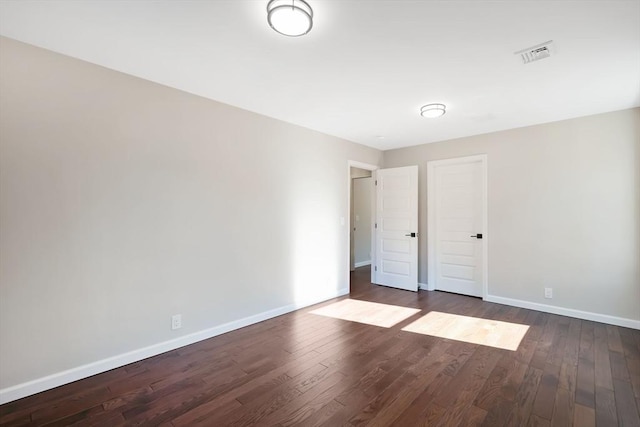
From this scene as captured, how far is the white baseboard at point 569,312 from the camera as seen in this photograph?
3369 mm

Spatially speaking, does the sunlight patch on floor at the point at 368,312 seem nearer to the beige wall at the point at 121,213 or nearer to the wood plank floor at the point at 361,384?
the wood plank floor at the point at 361,384

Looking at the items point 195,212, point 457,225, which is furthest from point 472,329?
point 195,212

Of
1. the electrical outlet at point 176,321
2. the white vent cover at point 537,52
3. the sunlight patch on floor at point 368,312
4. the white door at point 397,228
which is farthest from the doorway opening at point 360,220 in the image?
the white vent cover at point 537,52

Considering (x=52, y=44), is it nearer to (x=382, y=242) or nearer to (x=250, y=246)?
(x=250, y=246)

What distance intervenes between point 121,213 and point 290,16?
2112 mm

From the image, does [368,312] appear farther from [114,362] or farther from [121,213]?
[121,213]

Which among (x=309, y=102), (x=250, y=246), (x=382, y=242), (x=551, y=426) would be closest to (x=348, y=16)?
(x=309, y=102)

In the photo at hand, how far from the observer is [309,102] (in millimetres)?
3223

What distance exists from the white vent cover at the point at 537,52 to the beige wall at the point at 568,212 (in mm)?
2080

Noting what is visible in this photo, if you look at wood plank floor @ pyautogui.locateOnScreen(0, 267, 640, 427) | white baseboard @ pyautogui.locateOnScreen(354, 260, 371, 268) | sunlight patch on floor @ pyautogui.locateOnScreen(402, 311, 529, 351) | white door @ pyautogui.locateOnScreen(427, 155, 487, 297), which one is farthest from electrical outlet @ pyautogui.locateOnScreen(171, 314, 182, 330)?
white baseboard @ pyautogui.locateOnScreen(354, 260, 371, 268)

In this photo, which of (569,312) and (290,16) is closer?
(290,16)

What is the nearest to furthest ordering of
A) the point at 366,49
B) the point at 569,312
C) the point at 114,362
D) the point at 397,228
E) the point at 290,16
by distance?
the point at 290,16, the point at 366,49, the point at 114,362, the point at 569,312, the point at 397,228

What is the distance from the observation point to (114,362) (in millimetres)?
2471

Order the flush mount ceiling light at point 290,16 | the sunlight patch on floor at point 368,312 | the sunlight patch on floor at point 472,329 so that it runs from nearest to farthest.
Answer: the flush mount ceiling light at point 290,16 < the sunlight patch on floor at point 472,329 < the sunlight patch on floor at point 368,312
